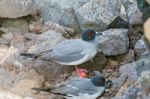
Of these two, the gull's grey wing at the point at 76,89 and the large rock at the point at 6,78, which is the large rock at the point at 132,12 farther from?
the large rock at the point at 6,78

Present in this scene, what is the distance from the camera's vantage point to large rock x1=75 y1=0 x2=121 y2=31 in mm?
8766

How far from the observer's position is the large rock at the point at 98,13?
8.77 metres

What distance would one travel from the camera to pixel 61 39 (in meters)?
8.52

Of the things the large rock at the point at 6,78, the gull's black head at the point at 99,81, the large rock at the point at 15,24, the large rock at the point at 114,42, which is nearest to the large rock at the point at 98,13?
the large rock at the point at 114,42

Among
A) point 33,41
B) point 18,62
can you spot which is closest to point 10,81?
point 18,62

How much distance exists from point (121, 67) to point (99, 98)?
2.40ft

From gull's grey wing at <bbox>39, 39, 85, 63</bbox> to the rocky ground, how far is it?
20cm

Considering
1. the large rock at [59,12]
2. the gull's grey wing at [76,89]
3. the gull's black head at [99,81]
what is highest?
the large rock at [59,12]

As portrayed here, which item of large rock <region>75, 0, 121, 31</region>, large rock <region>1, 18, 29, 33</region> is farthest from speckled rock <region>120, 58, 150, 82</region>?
large rock <region>1, 18, 29, 33</region>

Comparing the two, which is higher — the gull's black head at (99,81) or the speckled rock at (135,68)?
the speckled rock at (135,68)

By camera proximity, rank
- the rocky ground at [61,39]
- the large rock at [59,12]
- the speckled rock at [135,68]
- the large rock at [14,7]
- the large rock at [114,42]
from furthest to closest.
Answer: the large rock at [14,7] → the large rock at [59,12] → the large rock at [114,42] → the rocky ground at [61,39] → the speckled rock at [135,68]

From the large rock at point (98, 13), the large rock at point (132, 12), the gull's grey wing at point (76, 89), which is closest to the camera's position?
the gull's grey wing at point (76, 89)

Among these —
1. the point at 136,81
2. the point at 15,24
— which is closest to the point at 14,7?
the point at 15,24

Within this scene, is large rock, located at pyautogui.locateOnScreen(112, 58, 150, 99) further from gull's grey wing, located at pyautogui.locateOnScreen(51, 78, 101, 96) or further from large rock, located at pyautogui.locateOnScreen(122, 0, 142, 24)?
large rock, located at pyautogui.locateOnScreen(122, 0, 142, 24)
